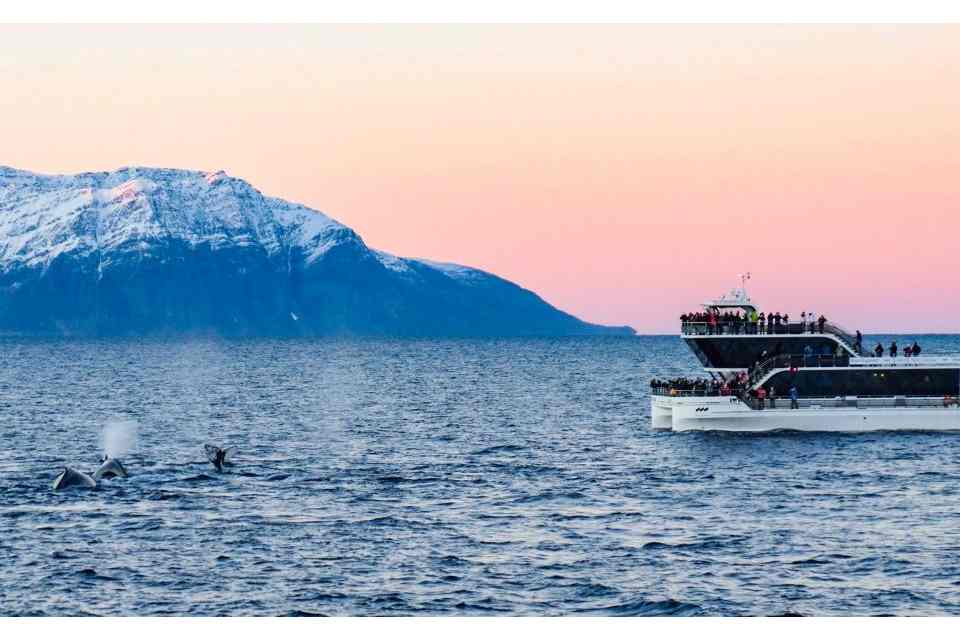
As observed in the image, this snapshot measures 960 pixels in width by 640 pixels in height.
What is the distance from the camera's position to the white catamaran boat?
87.3 metres

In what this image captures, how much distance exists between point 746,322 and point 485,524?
3944 centimetres

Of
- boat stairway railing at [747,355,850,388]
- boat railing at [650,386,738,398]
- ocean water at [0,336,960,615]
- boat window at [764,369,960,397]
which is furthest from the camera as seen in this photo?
boat window at [764,369,960,397]

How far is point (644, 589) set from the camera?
45656 millimetres

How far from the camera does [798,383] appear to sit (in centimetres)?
8931

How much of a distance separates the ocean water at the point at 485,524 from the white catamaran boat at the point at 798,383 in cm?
216

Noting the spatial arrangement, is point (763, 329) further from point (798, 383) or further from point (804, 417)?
point (804, 417)

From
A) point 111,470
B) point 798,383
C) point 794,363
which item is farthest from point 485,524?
point 798,383

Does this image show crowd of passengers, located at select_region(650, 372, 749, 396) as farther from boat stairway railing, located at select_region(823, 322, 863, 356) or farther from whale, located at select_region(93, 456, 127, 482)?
whale, located at select_region(93, 456, 127, 482)

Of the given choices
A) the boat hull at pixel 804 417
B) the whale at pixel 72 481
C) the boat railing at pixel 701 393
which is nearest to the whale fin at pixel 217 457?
the whale at pixel 72 481

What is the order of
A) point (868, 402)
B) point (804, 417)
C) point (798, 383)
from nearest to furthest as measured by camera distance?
point (804, 417) < point (868, 402) < point (798, 383)

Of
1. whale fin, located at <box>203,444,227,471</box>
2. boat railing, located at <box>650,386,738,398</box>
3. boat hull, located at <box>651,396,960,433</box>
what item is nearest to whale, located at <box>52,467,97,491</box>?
whale fin, located at <box>203,444,227,471</box>

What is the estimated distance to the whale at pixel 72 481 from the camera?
215 feet

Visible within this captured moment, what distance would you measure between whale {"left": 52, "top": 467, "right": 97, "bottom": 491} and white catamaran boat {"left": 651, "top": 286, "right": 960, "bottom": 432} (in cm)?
3687

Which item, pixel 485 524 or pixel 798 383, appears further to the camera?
pixel 798 383
